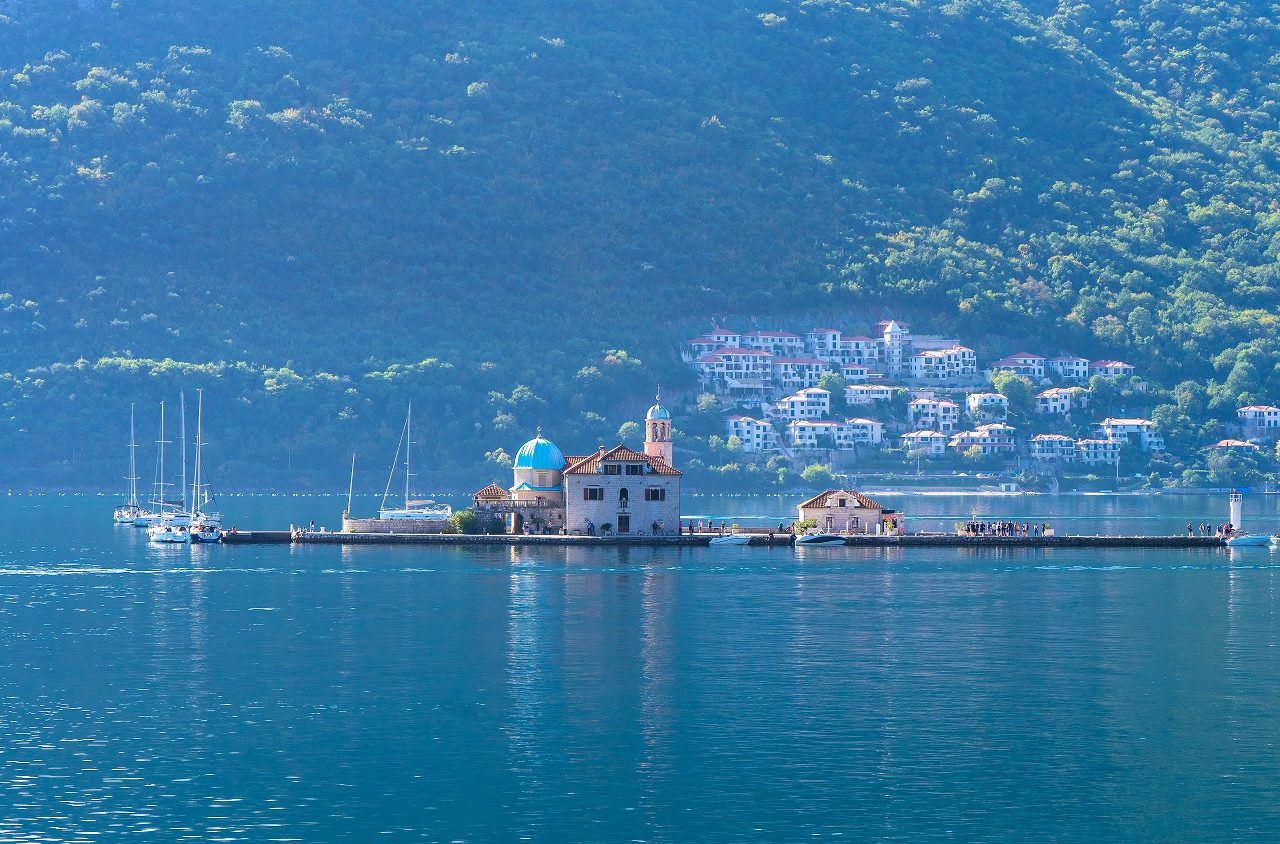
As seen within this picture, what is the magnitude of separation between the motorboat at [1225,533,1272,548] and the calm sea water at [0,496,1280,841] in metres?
24.5

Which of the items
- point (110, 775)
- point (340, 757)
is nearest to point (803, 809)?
point (340, 757)

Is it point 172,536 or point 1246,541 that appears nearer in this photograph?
point 1246,541

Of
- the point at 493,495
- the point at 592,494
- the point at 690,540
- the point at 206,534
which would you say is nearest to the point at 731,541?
the point at 690,540

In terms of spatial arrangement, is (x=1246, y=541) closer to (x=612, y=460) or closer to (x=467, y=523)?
(x=612, y=460)

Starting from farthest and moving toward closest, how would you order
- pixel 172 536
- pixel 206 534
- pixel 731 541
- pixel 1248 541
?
pixel 172 536 → pixel 206 534 → pixel 1248 541 → pixel 731 541

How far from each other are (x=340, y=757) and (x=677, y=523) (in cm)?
6925

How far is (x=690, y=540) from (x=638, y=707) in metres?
61.2

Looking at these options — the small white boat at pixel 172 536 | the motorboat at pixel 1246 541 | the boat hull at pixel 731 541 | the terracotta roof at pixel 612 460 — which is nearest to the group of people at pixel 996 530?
the motorboat at pixel 1246 541

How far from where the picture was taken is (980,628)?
76.3m

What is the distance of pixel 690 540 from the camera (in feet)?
390

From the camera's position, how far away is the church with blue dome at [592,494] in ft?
384

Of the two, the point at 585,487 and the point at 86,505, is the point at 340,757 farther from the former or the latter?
the point at 86,505

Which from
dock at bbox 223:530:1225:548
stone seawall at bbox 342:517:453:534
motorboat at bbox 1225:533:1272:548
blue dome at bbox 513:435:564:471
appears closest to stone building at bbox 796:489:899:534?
dock at bbox 223:530:1225:548

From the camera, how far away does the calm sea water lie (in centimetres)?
4541
